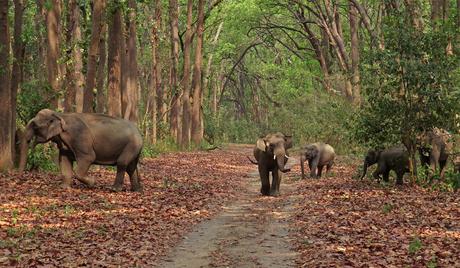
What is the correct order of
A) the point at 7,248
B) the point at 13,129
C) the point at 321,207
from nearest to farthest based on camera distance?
the point at 7,248, the point at 321,207, the point at 13,129

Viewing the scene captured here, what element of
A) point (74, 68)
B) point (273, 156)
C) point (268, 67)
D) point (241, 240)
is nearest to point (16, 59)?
point (273, 156)

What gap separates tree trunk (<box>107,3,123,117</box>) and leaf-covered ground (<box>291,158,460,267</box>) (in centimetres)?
1107

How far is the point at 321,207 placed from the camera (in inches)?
607

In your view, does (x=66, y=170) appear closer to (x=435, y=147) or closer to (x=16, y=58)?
(x=16, y=58)

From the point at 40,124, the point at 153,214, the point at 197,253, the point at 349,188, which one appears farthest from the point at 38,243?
the point at 349,188

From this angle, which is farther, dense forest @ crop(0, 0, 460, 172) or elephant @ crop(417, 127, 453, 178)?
elephant @ crop(417, 127, 453, 178)

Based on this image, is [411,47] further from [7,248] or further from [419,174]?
[7,248]

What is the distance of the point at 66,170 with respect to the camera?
54.3 feet

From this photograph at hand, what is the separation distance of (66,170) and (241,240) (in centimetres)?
690

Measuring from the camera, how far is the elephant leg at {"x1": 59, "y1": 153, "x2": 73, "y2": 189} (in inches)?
650

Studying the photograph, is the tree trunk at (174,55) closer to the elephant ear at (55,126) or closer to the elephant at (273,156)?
the elephant at (273,156)

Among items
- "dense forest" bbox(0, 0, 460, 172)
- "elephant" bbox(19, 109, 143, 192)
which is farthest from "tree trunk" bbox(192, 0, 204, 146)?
"elephant" bbox(19, 109, 143, 192)

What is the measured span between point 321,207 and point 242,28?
121 feet

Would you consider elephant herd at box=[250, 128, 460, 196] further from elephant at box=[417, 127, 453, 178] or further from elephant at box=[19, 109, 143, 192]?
elephant at box=[19, 109, 143, 192]
